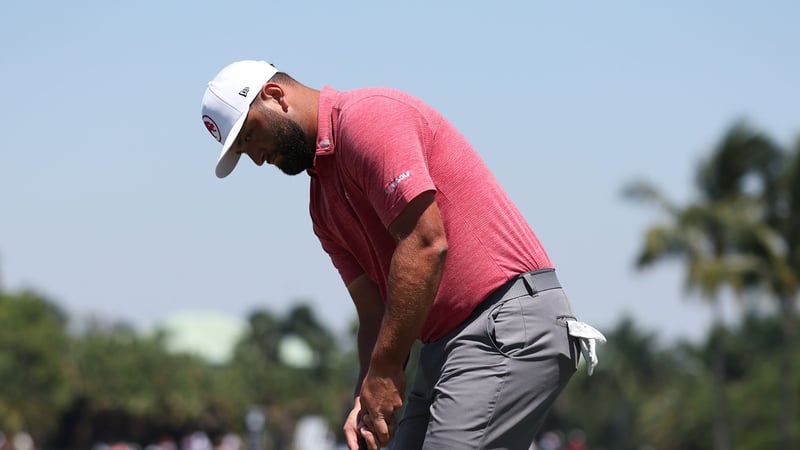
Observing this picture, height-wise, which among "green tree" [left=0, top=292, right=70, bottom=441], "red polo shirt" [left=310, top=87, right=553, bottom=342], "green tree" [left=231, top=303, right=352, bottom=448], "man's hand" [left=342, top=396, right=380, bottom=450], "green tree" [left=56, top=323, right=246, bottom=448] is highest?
"red polo shirt" [left=310, top=87, right=553, bottom=342]

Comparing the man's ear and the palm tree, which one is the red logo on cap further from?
the palm tree

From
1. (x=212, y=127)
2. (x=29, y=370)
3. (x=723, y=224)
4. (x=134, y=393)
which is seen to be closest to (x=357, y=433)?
(x=212, y=127)

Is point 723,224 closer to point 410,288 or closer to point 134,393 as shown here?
point 410,288

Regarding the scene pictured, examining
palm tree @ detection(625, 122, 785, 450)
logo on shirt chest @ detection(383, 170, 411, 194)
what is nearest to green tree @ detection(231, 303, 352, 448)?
palm tree @ detection(625, 122, 785, 450)

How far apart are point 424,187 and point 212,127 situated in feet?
2.78

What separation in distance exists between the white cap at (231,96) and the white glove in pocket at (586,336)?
1282 millimetres

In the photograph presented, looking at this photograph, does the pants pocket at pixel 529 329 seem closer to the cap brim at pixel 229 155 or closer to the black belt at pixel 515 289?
the black belt at pixel 515 289

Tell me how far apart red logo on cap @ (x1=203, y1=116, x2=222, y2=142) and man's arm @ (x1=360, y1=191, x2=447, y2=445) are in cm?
73

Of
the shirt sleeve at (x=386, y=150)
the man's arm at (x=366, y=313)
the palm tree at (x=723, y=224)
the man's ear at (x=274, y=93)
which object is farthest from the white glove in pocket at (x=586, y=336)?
the palm tree at (x=723, y=224)

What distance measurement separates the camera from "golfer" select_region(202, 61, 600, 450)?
382 cm

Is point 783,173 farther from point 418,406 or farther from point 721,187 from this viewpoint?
point 418,406

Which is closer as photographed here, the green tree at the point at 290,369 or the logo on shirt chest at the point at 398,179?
the logo on shirt chest at the point at 398,179

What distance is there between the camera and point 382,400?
3.91m

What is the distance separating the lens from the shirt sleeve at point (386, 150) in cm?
379
